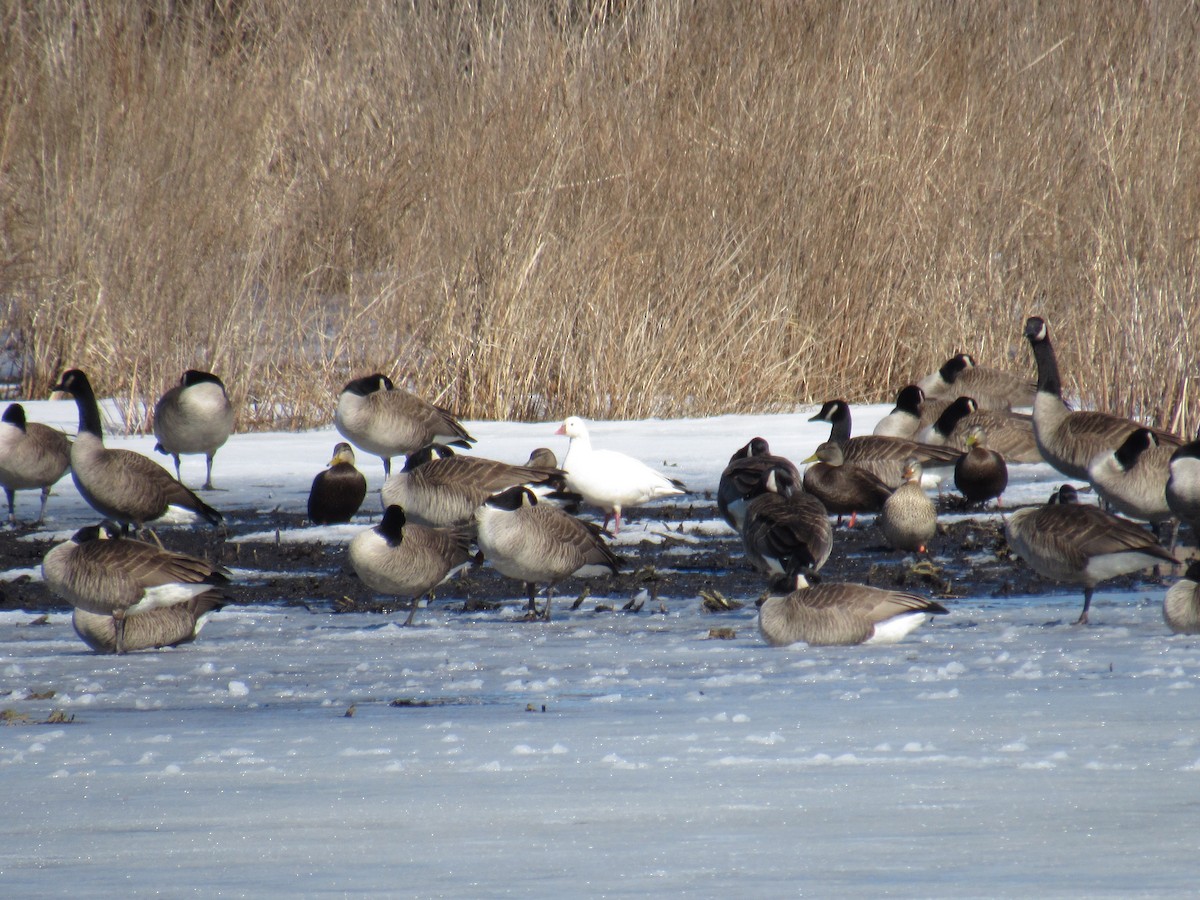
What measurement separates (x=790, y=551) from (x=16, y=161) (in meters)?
12.4

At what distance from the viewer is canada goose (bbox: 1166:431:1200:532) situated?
9.20m

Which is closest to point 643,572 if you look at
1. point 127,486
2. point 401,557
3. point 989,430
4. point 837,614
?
point 401,557

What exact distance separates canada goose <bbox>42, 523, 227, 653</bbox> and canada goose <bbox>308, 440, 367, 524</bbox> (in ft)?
11.0

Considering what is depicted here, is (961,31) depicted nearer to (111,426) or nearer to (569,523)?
(111,426)

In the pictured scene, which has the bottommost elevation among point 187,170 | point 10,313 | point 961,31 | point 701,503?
point 701,503

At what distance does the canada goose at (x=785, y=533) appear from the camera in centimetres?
842

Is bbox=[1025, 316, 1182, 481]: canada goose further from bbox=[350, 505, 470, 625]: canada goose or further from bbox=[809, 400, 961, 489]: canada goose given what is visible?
bbox=[350, 505, 470, 625]: canada goose

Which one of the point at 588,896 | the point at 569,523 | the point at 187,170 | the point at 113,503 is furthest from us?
the point at 187,170

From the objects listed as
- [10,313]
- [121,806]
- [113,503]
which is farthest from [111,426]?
[121,806]

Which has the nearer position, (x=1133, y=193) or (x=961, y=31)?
(x=1133, y=193)

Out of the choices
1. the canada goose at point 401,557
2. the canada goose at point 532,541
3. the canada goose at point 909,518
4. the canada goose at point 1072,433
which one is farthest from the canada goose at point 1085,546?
the canada goose at point 1072,433

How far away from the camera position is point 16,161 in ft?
59.0

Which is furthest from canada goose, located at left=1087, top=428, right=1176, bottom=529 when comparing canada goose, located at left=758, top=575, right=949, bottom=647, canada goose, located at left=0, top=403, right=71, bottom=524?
canada goose, located at left=0, top=403, right=71, bottom=524

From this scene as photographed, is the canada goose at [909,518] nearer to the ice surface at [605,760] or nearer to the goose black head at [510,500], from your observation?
the ice surface at [605,760]
